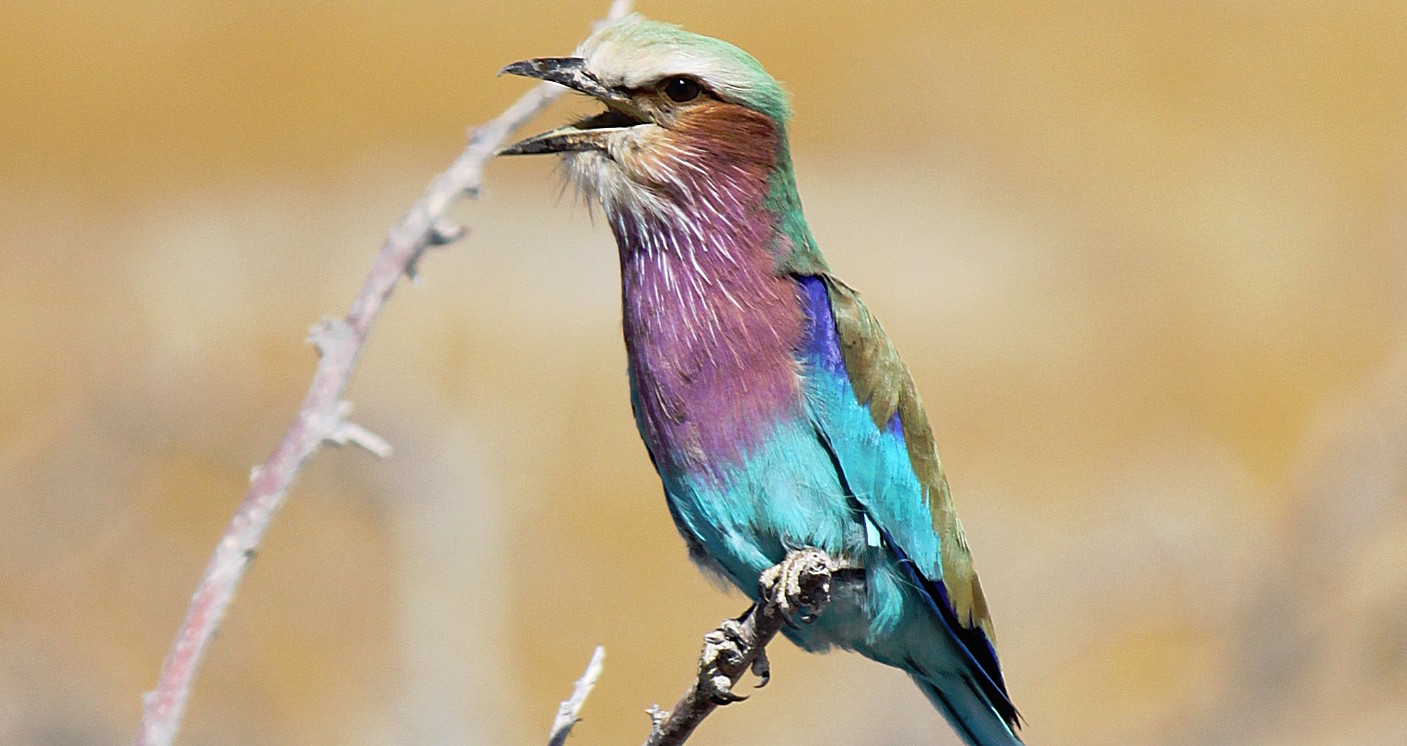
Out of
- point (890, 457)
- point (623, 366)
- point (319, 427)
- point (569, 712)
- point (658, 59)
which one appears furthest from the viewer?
point (623, 366)

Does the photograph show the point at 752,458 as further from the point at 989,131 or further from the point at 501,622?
the point at 989,131

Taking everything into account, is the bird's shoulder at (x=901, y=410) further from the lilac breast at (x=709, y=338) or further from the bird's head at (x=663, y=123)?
the bird's head at (x=663, y=123)

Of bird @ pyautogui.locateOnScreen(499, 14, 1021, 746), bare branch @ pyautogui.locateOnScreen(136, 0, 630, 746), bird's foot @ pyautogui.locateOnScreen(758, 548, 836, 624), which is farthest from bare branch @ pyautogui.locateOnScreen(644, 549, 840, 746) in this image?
bare branch @ pyautogui.locateOnScreen(136, 0, 630, 746)

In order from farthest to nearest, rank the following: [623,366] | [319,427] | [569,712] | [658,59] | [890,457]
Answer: [623,366] → [890,457] → [658,59] → [569,712] → [319,427]

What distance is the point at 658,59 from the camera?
2.08m

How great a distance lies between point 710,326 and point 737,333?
0.03 metres

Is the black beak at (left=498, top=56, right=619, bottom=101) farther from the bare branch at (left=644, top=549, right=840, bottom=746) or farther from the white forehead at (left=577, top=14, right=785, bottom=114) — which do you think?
the bare branch at (left=644, top=549, right=840, bottom=746)

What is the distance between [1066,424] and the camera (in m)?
7.54

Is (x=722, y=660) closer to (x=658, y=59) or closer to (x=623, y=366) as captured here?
(x=658, y=59)

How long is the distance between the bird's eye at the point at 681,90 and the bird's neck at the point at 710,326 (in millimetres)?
120

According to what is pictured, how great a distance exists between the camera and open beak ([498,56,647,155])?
6.81 ft

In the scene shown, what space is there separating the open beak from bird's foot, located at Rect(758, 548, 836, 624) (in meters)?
0.56

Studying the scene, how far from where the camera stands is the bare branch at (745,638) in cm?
183

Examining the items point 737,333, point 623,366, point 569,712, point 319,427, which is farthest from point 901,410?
point 623,366
